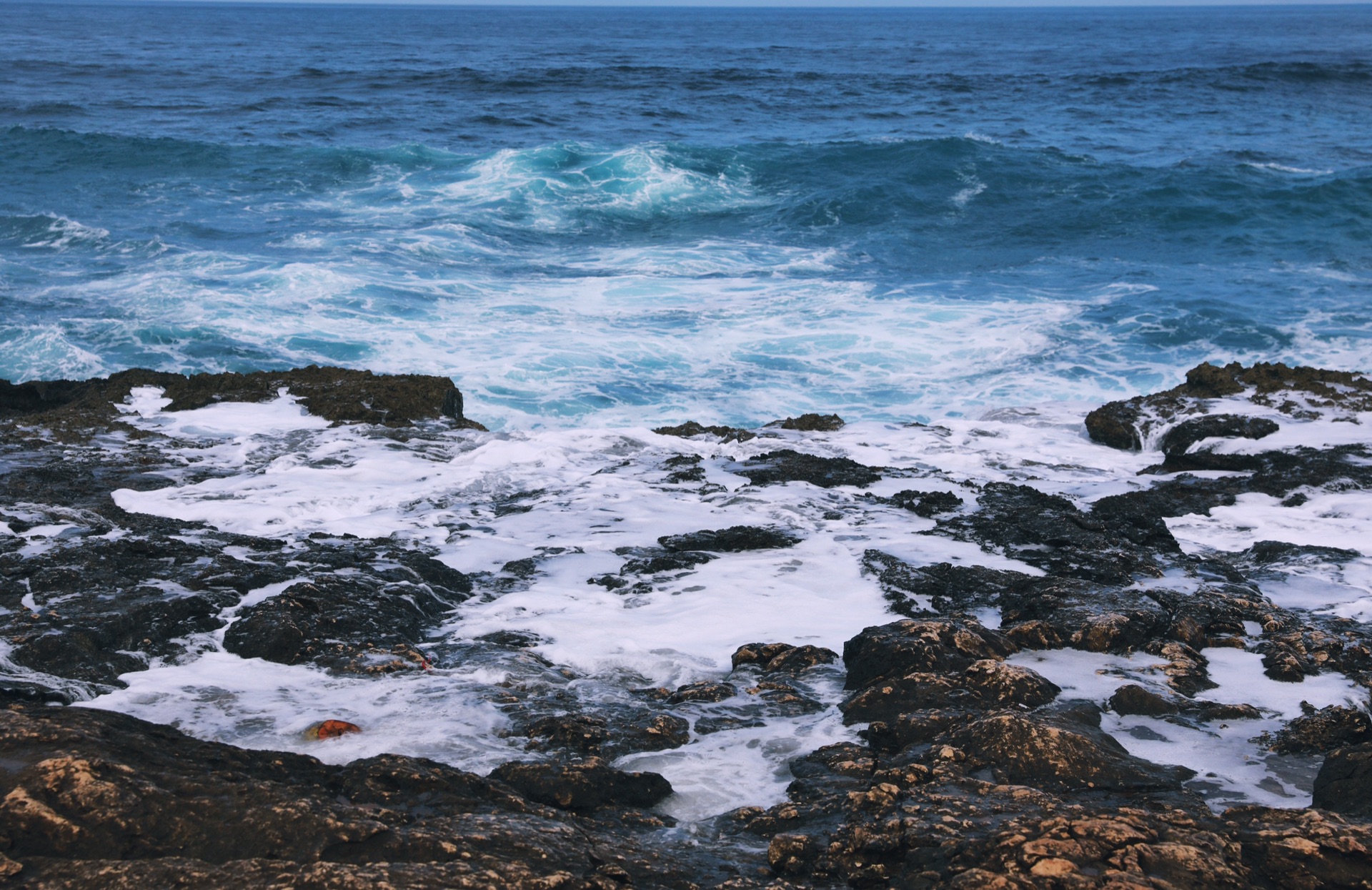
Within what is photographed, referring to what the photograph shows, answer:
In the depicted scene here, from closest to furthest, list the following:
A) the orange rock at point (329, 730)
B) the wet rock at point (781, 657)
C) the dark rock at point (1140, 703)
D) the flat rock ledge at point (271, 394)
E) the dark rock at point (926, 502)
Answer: the orange rock at point (329, 730) < the dark rock at point (1140, 703) < the wet rock at point (781, 657) < the dark rock at point (926, 502) < the flat rock ledge at point (271, 394)

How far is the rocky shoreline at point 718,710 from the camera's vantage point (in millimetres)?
2297

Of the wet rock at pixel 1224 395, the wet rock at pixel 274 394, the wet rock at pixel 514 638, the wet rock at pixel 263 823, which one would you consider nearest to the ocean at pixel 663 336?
the wet rock at pixel 514 638

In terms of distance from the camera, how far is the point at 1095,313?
1360 cm

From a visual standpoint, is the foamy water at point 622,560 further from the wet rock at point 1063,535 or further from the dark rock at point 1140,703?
the wet rock at point 1063,535

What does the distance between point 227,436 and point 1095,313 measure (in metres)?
11.1

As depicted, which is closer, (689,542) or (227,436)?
(689,542)

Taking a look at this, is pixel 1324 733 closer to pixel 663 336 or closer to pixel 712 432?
pixel 712 432

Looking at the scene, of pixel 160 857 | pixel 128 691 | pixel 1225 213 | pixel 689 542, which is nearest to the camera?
pixel 160 857

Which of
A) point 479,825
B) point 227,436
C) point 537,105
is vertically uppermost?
point 537,105

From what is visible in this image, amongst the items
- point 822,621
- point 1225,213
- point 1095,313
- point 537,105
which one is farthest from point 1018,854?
point 537,105

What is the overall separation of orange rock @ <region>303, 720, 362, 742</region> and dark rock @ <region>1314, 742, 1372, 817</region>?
2.94 m

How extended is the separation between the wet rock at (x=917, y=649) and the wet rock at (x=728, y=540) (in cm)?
152

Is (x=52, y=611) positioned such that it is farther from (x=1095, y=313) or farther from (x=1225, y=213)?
(x=1225, y=213)

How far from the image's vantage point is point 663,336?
1246 cm
